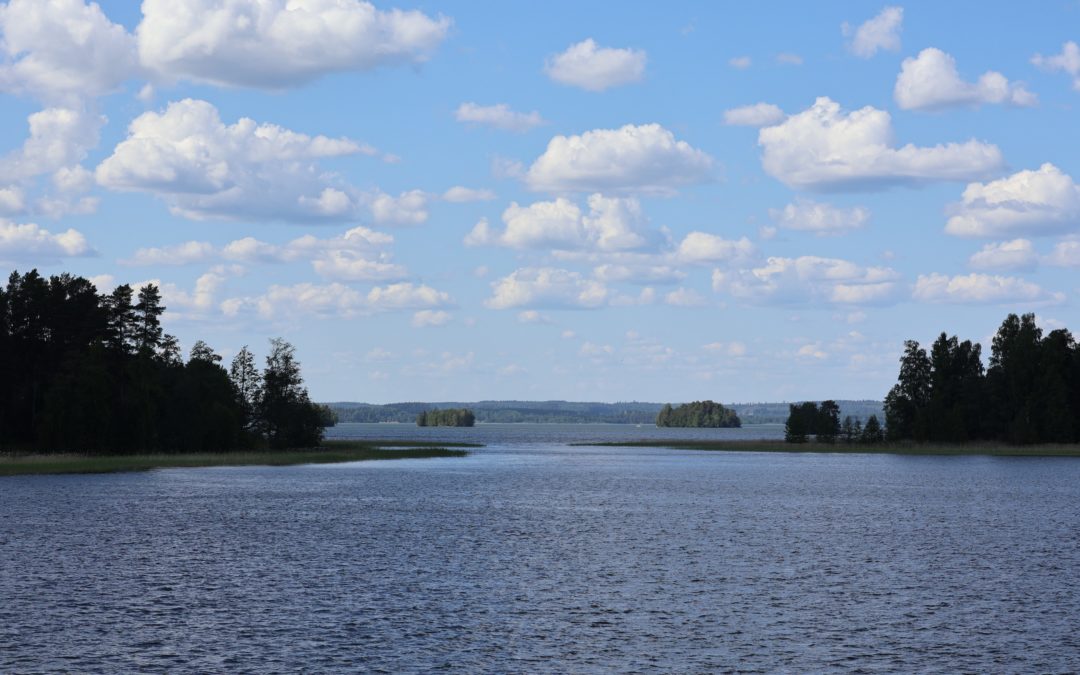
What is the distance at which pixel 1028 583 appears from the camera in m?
51.3

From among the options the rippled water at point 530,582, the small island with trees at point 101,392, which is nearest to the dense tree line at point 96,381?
the small island with trees at point 101,392

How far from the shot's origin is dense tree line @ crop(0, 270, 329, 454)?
13450 centimetres

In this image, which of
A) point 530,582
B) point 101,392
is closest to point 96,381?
point 101,392

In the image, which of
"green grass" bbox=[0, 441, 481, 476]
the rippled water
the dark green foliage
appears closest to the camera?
the rippled water

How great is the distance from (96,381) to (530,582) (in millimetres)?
96260

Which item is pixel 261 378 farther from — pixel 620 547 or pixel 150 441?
pixel 620 547

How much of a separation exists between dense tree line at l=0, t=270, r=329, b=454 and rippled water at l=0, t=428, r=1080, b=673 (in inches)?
1276

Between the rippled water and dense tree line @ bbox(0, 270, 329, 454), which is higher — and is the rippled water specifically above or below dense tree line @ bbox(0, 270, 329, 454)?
below

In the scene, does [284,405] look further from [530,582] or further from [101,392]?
[530,582]

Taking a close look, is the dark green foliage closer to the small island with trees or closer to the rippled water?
the small island with trees

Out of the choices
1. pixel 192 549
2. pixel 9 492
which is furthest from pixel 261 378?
pixel 192 549

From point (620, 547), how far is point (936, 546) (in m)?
18.3

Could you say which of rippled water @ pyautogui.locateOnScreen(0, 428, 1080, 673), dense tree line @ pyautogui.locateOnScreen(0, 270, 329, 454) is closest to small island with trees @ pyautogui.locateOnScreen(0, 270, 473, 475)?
dense tree line @ pyautogui.locateOnScreen(0, 270, 329, 454)

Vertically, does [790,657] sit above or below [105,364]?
below
